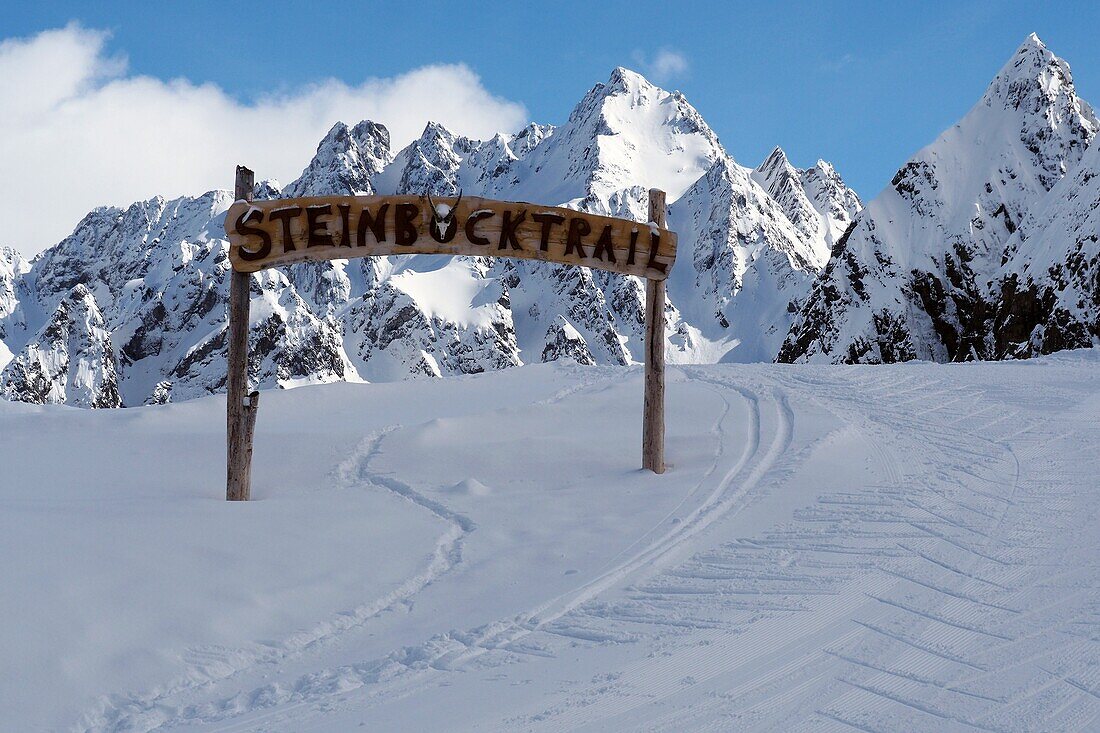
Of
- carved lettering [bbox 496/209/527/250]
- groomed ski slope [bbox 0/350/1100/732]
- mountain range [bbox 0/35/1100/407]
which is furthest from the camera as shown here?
mountain range [bbox 0/35/1100/407]

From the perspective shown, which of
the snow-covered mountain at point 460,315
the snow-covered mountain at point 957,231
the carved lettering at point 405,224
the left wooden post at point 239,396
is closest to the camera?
the left wooden post at point 239,396

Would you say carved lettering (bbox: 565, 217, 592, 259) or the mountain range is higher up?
the mountain range

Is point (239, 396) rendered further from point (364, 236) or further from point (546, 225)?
point (546, 225)

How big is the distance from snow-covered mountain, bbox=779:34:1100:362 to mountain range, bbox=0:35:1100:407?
21 centimetres

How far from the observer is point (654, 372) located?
9258 mm

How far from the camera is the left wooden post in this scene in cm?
807

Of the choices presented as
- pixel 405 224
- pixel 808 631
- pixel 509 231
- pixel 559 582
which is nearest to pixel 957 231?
pixel 509 231

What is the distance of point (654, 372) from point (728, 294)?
161214 mm

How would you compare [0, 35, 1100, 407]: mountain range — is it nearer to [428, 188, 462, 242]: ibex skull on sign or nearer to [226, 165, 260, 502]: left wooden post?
[226, 165, 260, 502]: left wooden post

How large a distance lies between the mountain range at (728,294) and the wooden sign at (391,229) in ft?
37.0

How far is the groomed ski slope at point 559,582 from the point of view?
162 inches

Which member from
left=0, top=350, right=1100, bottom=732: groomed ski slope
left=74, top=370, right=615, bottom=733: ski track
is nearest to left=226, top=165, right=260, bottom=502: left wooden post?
left=0, top=350, right=1100, bottom=732: groomed ski slope

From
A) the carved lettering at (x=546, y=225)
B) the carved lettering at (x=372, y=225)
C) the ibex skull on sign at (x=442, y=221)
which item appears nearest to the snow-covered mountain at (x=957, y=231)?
the carved lettering at (x=546, y=225)

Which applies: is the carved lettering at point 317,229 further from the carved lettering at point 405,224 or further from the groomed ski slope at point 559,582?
the groomed ski slope at point 559,582
